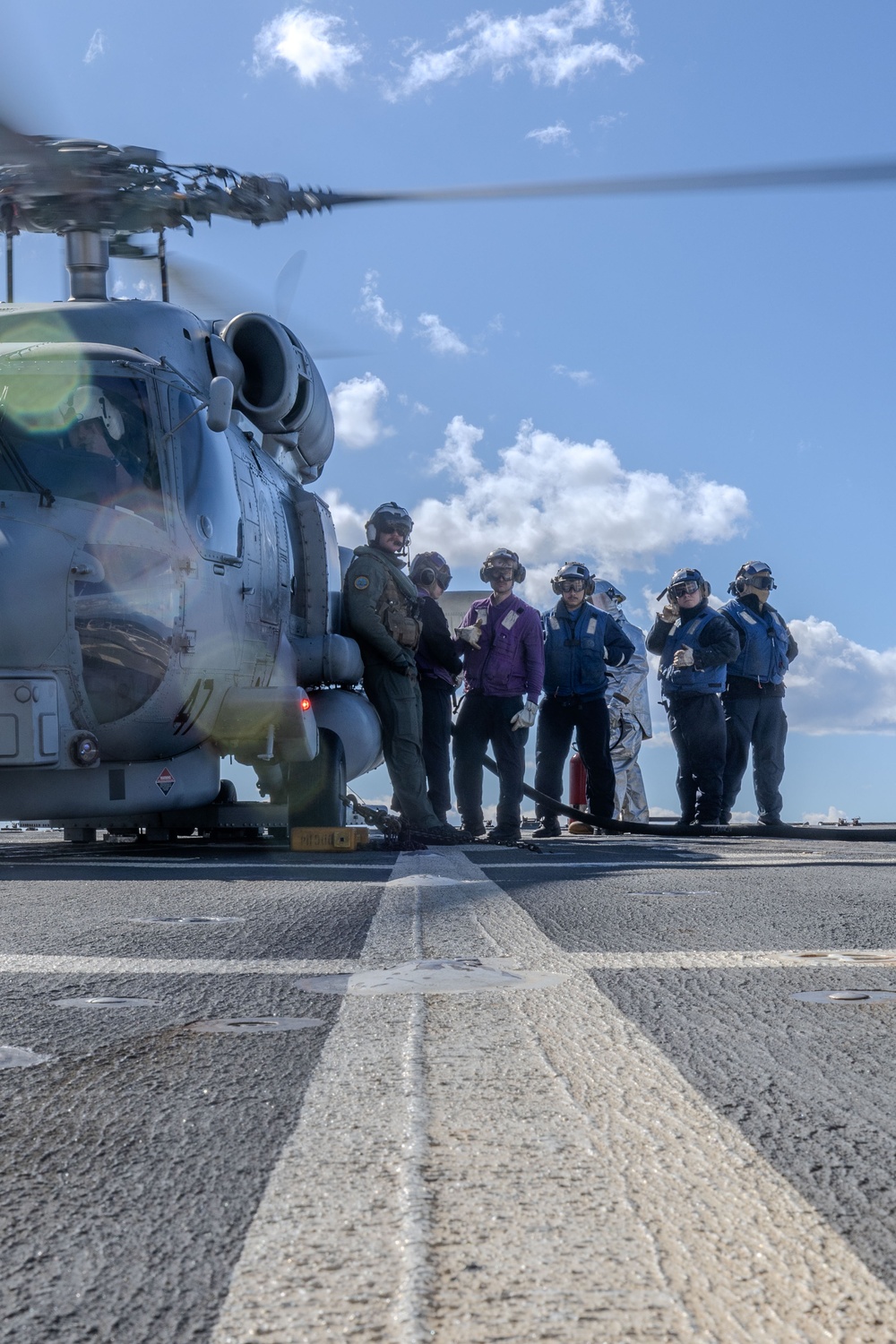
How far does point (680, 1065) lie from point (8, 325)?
772 centimetres

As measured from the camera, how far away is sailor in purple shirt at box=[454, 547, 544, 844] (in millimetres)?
9898

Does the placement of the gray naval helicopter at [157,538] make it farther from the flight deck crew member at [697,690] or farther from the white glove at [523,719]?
the flight deck crew member at [697,690]

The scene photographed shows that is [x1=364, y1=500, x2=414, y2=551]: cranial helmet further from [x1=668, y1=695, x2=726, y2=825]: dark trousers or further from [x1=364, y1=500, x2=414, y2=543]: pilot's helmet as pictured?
[x1=668, y1=695, x2=726, y2=825]: dark trousers

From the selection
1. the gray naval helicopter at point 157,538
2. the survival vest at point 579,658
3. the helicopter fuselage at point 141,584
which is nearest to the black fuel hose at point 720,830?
the survival vest at point 579,658

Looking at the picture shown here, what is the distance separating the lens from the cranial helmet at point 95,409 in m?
7.61

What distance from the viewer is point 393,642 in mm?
9000

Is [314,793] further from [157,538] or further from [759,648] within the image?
[759,648]

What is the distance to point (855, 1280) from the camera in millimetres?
1042

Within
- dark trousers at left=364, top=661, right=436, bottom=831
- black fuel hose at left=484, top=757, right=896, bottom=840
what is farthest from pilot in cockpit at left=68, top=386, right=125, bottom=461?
black fuel hose at left=484, top=757, right=896, bottom=840

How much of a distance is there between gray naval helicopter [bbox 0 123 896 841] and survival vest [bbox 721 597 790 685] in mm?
3675

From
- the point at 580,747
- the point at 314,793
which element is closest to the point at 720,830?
the point at 580,747

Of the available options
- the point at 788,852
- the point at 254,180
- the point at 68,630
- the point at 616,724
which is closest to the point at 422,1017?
the point at 68,630

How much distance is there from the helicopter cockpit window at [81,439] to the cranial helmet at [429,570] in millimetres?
3417

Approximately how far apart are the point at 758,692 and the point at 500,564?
9.79 feet
